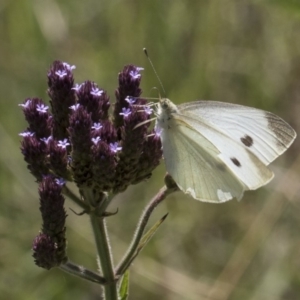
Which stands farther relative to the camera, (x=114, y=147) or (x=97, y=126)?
(x=97, y=126)

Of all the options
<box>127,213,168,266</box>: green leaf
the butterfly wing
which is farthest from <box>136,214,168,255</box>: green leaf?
the butterfly wing

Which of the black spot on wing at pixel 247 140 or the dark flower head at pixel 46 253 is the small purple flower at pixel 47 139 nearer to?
the dark flower head at pixel 46 253

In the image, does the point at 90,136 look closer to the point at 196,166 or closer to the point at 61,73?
the point at 61,73

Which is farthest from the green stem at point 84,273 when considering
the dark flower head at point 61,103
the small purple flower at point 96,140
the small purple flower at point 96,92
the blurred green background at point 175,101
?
the blurred green background at point 175,101

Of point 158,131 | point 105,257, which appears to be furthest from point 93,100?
point 105,257

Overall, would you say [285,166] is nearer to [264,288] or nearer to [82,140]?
[264,288]
